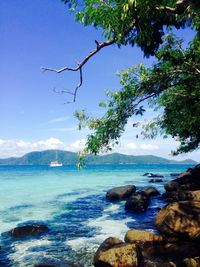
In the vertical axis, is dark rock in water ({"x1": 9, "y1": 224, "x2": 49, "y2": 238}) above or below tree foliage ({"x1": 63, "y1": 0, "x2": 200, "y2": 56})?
below

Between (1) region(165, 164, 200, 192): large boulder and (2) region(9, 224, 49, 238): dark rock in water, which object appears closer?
(2) region(9, 224, 49, 238): dark rock in water

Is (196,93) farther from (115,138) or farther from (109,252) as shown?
(109,252)

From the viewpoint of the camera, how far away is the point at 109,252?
397 inches

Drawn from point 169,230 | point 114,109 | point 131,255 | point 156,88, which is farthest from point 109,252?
point 156,88

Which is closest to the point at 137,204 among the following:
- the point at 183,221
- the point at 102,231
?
the point at 102,231

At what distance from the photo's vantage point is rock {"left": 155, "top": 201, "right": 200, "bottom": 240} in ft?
39.7

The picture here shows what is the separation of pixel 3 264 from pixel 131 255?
16.2ft

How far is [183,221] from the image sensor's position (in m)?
12.6

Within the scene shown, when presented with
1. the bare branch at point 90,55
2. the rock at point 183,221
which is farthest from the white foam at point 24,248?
the bare branch at point 90,55

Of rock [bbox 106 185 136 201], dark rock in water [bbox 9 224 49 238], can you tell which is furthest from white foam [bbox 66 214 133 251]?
rock [bbox 106 185 136 201]

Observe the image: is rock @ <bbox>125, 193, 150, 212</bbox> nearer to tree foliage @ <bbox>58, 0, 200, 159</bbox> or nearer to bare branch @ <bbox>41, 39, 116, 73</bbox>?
tree foliage @ <bbox>58, 0, 200, 159</bbox>

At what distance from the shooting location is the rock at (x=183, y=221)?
39.7ft

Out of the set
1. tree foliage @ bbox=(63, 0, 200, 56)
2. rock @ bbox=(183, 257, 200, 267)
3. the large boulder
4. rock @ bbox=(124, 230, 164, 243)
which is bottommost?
rock @ bbox=(183, 257, 200, 267)

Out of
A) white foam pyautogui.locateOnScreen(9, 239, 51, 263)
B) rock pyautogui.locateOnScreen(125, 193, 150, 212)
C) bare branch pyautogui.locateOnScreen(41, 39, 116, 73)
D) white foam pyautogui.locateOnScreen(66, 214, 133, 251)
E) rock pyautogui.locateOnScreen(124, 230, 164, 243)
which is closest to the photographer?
bare branch pyautogui.locateOnScreen(41, 39, 116, 73)
